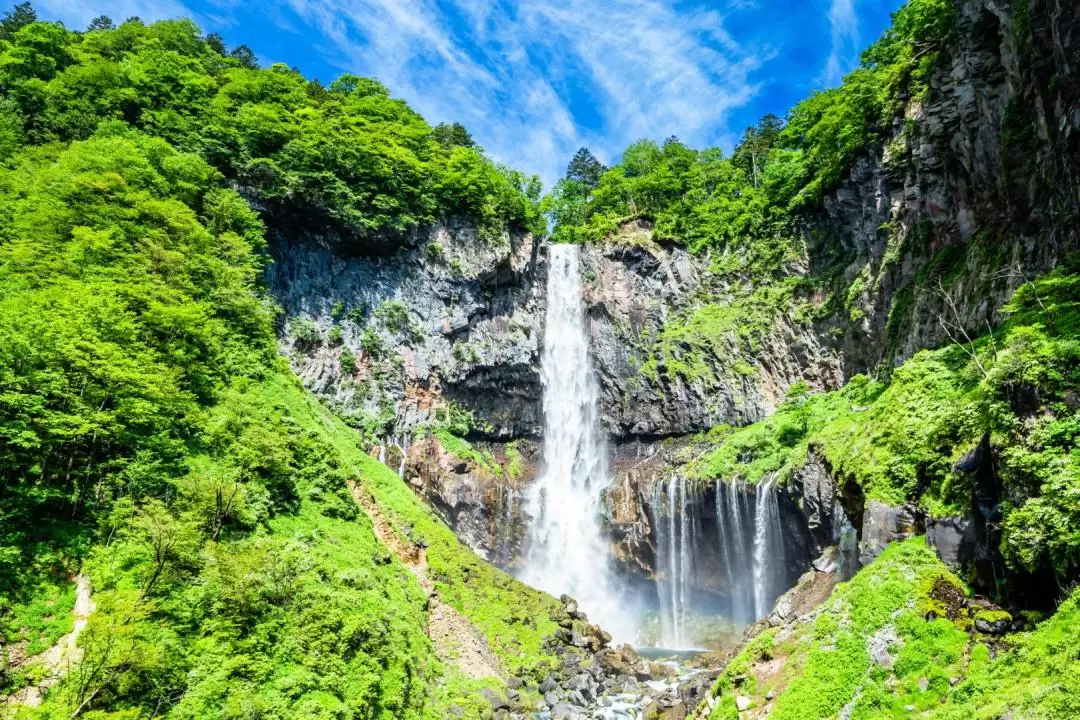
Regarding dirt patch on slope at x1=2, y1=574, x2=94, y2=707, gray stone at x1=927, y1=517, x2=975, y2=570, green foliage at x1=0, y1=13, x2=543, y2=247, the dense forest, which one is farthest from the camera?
green foliage at x1=0, y1=13, x2=543, y2=247

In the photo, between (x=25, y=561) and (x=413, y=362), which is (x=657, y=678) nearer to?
(x=25, y=561)

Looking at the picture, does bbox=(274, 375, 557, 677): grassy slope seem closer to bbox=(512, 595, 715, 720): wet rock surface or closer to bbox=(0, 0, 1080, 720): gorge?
bbox=(0, 0, 1080, 720): gorge

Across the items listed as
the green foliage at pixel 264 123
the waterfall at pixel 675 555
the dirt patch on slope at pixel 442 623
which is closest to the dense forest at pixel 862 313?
the waterfall at pixel 675 555

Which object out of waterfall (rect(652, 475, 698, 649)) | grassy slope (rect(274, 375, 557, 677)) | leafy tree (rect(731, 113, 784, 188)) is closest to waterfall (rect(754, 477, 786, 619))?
waterfall (rect(652, 475, 698, 649))

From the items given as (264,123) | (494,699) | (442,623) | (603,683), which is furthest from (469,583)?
(264,123)

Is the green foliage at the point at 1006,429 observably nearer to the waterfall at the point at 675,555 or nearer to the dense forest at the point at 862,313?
the dense forest at the point at 862,313

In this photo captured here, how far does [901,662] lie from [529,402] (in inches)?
1296

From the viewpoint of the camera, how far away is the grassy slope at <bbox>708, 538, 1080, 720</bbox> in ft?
26.9

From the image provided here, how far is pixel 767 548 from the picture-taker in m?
29.4

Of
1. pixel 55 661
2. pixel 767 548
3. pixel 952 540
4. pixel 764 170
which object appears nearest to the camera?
pixel 55 661

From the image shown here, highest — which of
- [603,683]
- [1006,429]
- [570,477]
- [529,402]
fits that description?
[529,402]

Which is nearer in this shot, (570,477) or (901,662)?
(901,662)

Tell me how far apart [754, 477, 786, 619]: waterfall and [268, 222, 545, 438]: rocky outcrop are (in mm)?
17879

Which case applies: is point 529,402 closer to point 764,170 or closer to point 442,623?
point 442,623
